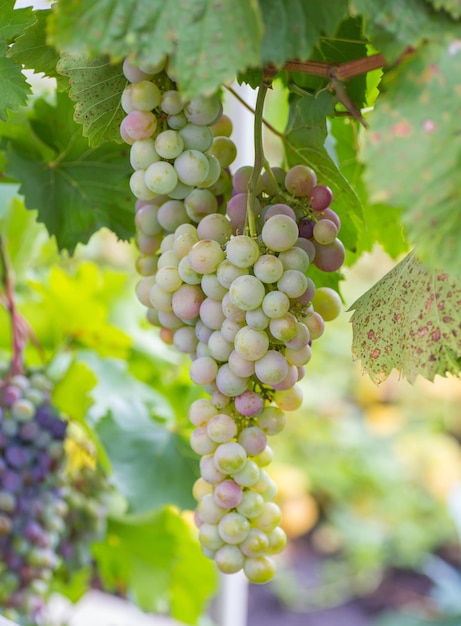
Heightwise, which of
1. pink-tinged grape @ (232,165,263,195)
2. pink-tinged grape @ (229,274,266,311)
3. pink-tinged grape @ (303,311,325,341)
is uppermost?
pink-tinged grape @ (232,165,263,195)

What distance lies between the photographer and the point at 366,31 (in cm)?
25

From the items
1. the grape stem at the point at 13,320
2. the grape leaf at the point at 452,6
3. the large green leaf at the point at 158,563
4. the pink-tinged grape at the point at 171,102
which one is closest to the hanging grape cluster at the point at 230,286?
the pink-tinged grape at the point at 171,102

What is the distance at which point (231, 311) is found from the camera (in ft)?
1.06

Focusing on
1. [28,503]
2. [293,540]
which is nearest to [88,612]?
[28,503]

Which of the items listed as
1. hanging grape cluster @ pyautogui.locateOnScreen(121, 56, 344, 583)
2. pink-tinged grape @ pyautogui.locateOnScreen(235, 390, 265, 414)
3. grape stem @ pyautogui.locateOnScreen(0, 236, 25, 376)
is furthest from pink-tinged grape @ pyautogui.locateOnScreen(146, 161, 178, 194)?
grape stem @ pyautogui.locateOnScreen(0, 236, 25, 376)

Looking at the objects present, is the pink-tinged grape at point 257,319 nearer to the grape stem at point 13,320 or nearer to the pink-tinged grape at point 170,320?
the pink-tinged grape at point 170,320

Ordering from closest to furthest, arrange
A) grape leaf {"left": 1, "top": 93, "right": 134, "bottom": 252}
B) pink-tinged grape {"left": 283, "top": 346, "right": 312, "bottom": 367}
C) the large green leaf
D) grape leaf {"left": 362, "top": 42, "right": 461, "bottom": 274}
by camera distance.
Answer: grape leaf {"left": 362, "top": 42, "right": 461, "bottom": 274}
pink-tinged grape {"left": 283, "top": 346, "right": 312, "bottom": 367}
grape leaf {"left": 1, "top": 93, "right": 134, "bottom": 252}
the large green leaf

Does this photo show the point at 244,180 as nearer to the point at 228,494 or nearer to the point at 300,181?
the point at 300,181

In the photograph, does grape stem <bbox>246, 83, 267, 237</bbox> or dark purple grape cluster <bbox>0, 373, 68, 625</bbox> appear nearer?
grape stem <bbox>246, 83, 267, 237</bbox>

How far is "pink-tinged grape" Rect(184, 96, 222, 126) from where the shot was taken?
0.32 meters

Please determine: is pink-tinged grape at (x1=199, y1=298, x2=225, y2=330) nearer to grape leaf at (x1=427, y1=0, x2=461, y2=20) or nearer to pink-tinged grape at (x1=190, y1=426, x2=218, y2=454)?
pink-tinged grape at (x1=190, y1=426, x2=218, y2=454)

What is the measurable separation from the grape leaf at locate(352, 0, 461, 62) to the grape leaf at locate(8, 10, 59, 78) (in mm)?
193

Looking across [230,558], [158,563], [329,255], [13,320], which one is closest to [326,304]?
[329,255]

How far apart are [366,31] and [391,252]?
0.26 meters
